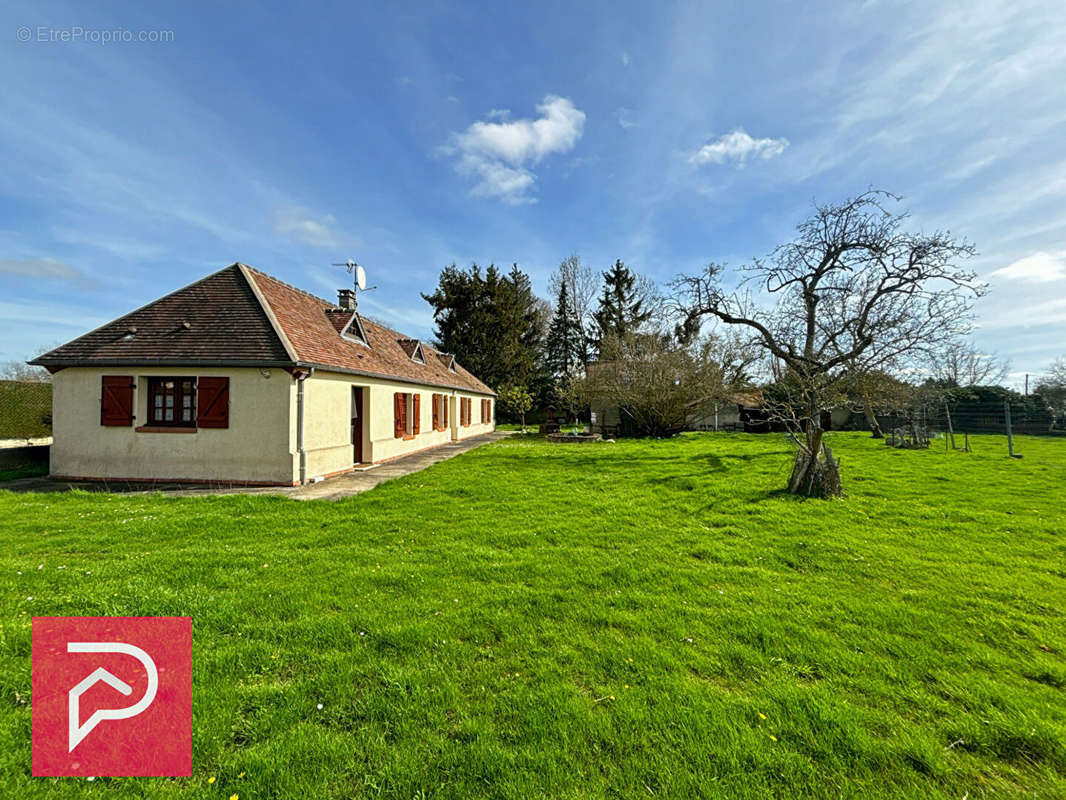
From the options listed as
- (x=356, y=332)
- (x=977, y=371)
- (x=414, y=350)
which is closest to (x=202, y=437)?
(x=356, y=332)

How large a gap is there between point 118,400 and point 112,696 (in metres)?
10.8

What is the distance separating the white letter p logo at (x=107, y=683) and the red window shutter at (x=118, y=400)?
31.7ft

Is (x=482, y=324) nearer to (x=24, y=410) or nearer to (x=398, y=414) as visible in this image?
(x=398, y=414)

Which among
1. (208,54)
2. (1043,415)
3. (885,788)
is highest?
(208,54)

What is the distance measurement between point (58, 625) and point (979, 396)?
35393 mm

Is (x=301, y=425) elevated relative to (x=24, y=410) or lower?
lower

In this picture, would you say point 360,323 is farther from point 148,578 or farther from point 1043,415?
point 1043,415

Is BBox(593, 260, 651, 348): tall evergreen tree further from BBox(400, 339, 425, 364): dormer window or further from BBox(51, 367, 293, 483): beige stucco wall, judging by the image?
BBox(51, 367, 293, 483): beige stucco wall

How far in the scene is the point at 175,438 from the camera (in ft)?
33.6

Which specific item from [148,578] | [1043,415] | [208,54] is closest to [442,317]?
[208,54]

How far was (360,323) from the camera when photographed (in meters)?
15.2

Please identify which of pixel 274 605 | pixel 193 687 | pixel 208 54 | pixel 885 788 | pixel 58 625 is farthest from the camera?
pixel 208 54

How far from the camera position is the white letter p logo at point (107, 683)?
7.93 ft

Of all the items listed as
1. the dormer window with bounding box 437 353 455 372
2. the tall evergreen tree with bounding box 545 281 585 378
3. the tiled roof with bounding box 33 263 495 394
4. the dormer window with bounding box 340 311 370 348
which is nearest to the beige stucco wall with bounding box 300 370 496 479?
the tiled roof with bounding box 33 263 495 394
